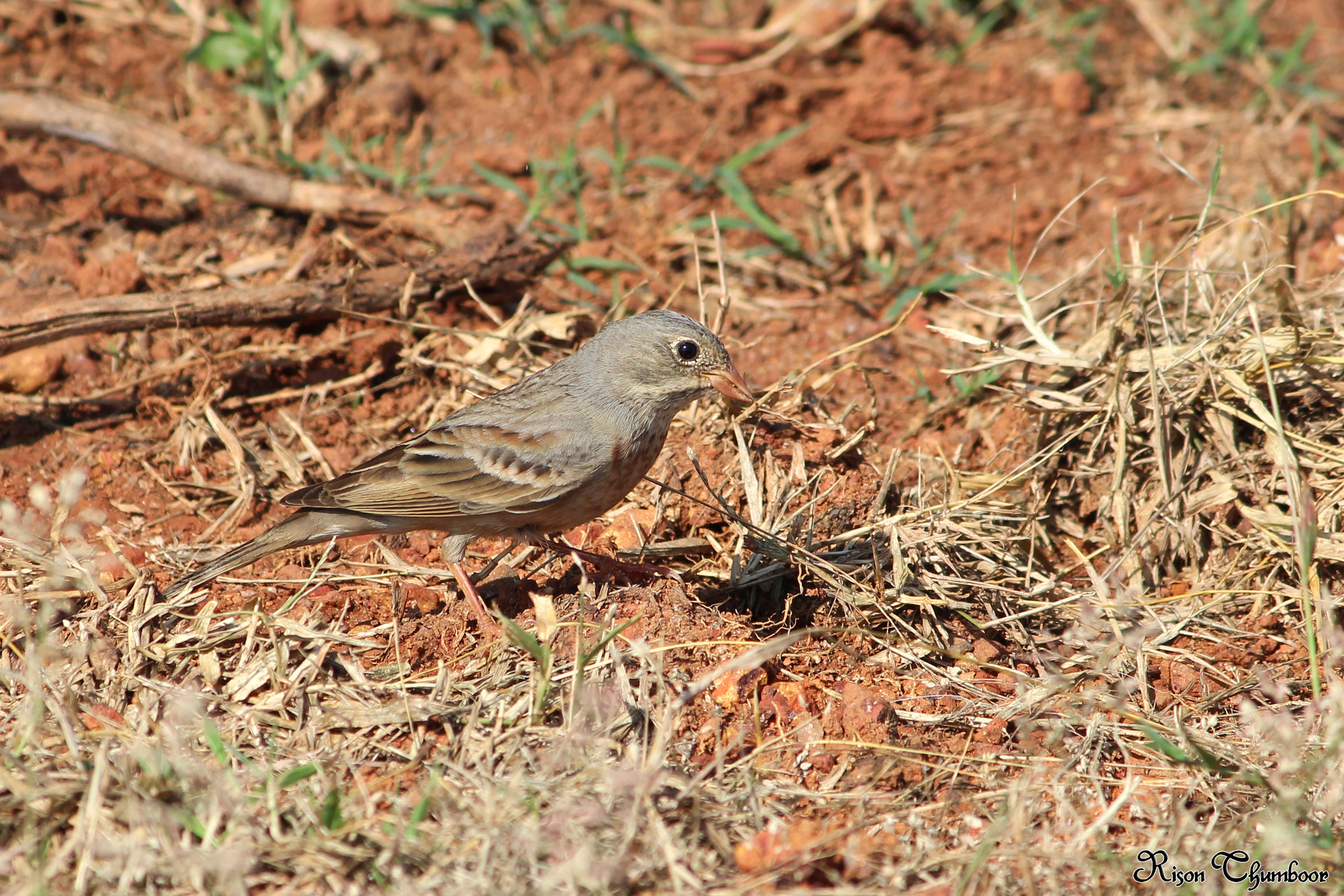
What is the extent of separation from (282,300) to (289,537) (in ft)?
5.50

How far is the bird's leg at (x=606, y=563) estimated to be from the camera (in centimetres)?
553

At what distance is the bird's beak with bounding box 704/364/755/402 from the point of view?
219 inches

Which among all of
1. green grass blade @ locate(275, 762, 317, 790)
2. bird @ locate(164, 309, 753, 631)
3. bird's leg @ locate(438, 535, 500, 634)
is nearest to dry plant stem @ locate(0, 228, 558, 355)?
bird @ locate(164, 309, 753, 631)

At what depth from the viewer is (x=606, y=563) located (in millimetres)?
5547

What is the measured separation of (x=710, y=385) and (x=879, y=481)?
1.02 metres

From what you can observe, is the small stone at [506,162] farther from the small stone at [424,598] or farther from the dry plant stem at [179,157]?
the small stone at [424,598]

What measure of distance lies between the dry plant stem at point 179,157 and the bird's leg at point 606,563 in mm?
2653

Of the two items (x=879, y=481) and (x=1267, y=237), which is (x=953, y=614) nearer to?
(x=879, y=481)

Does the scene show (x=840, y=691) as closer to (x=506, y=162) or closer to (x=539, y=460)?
(x=539, y=460)

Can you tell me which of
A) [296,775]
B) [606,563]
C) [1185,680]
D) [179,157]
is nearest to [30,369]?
[179,157]

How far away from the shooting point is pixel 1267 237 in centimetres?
701

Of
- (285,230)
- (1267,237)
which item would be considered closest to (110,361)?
(285,230)

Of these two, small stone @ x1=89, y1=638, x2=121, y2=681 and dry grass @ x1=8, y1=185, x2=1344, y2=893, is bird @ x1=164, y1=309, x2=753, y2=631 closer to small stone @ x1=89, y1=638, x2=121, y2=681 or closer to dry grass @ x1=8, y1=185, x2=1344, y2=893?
dry grass @ x1=8, y1=185, x2=1344, y2=893

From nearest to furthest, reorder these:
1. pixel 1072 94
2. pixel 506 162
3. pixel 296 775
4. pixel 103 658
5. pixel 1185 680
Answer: pixel 296 775
pixel 103 658
pixel 1185 680
pixel 506 162
pixel 1072 94
